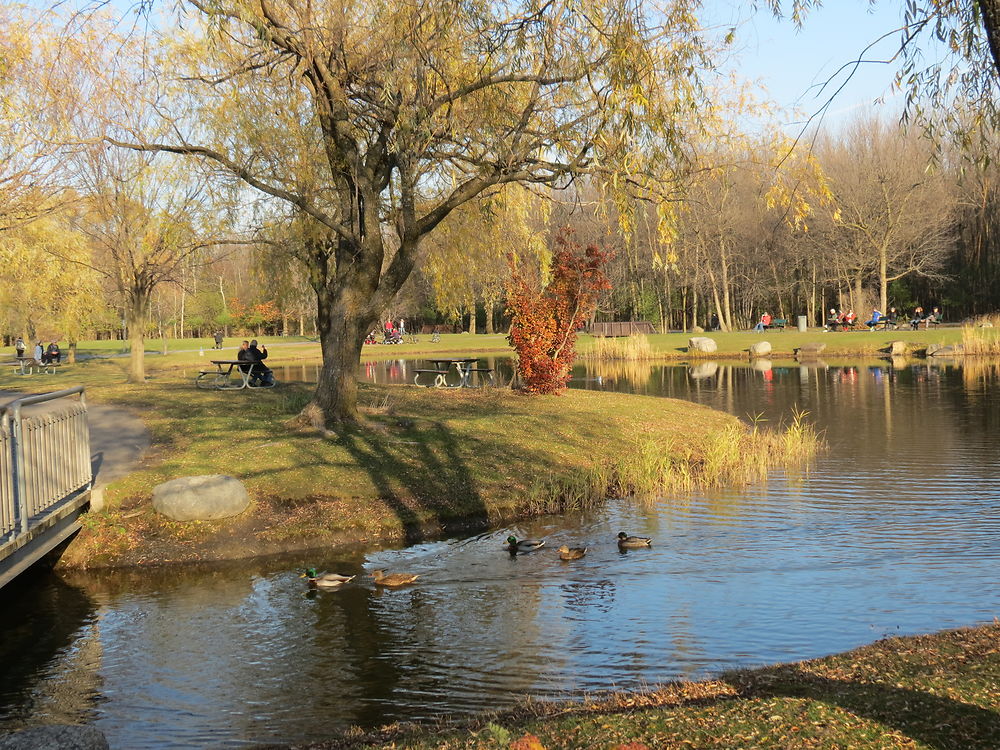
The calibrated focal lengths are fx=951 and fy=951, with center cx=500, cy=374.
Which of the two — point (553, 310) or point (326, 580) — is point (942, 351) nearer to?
point (553, 310)

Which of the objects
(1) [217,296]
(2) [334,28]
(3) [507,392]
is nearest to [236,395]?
(3) [507,392]

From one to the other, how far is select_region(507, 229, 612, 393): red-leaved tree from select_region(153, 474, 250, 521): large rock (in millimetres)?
11531

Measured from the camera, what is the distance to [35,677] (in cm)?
856

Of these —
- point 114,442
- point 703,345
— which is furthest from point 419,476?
point 703,345

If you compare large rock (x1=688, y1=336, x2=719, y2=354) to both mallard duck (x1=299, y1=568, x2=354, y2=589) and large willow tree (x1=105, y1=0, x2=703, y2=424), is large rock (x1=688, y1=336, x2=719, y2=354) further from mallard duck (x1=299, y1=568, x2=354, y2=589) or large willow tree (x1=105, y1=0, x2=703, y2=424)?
mallard duck (x1=299, y1=568, x2=354, y2=589)

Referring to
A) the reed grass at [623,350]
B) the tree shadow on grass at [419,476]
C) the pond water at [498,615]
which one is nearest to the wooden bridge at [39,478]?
the pond water at [498,615]

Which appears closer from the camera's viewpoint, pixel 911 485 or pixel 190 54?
pixel 911 485

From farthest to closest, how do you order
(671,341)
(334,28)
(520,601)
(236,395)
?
(671,341), (236,395), (334,28), (520,601)

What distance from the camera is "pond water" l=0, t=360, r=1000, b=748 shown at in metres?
7.80

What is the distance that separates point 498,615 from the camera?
9883 millimetres

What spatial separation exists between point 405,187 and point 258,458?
16.8 ft

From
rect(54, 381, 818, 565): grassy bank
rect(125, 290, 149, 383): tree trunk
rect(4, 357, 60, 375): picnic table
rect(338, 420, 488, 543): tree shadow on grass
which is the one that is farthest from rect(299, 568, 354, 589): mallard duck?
rect(4, 357, 60, 375): picnic table

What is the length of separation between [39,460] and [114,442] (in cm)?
635

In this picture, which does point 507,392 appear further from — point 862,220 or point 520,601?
point 862,220
